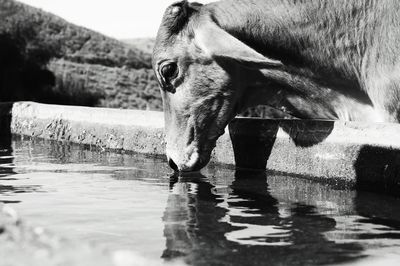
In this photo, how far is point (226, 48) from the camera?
17.2ft

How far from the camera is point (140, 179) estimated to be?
17.3 ft

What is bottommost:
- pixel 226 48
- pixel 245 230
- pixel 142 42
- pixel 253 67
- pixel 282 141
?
pixel 245 230

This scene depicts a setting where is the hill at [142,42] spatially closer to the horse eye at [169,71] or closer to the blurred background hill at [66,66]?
the blurred background hill at [66,66]

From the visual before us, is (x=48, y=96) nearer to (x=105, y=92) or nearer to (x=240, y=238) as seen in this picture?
(x=105, y=92)

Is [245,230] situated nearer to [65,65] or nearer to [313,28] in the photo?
[313,28]

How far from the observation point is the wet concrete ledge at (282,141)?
14.4 ft

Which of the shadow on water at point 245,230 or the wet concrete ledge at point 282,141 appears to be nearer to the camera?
the shadow on water at point 245,230

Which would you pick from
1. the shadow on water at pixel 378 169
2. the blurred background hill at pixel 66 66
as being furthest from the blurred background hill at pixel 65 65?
the shadow on water at pixel 378 169

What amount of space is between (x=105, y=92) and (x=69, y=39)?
11.9m

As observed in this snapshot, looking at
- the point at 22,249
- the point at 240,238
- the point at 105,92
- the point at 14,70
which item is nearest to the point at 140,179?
the point at 240,238

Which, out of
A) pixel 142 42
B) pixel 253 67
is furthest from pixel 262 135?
pixel 142 42

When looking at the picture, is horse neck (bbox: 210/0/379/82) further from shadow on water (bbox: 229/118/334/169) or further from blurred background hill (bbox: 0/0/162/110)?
blurred background hill (bbox: 0/0/162/110)

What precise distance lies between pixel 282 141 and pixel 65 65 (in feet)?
116

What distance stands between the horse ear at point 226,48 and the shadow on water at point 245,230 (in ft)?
3.27
